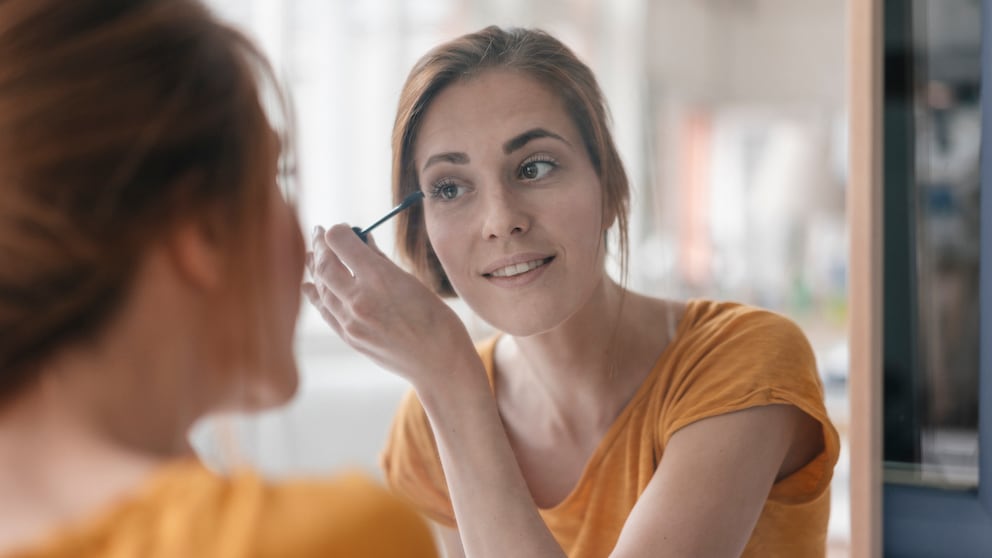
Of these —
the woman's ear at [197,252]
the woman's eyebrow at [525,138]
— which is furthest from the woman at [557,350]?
the woman's ear at [197,252]

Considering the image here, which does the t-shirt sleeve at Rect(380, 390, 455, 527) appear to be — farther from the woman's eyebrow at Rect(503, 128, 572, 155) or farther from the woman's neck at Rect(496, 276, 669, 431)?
the woman's eyebrow at Rect(503, 128, 572, 155)

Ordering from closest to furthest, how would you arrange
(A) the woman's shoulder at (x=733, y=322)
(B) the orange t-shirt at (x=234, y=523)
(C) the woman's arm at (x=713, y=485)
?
(B) the orange t-shirt at (x=234, y=523) → (C) the woman's arm at (x=713, y=485) → (A) the woman's shoulder at (x=733, y=322)

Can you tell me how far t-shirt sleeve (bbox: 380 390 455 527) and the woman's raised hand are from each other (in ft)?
0.38

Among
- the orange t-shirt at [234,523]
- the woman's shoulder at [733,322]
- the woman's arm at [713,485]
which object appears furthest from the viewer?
the woman's shoulder at [733,322]

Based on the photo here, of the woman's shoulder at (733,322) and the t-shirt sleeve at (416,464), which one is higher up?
the woman's shoulder at (733,322)

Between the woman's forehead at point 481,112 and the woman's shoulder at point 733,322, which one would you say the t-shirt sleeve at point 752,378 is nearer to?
the woman's shoulder at point 733,322

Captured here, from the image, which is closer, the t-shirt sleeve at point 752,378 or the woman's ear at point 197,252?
the woman's ear at point 197,252

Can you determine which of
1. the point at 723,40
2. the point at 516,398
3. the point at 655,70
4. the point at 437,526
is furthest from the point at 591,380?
the point at 723,40

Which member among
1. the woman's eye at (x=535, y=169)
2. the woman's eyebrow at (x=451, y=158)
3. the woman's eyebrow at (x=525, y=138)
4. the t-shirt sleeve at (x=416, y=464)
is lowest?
the t-shirt sleeve at (x=416, y=464)

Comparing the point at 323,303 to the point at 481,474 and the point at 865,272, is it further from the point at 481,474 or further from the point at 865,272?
the point at 865,272

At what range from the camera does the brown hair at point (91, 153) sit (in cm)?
45

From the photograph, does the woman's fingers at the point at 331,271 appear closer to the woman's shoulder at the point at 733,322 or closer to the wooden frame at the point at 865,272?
the woman's shoulder at the point at 733,322

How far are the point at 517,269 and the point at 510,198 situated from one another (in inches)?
2.3

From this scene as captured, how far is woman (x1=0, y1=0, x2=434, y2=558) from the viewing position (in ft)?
1.45
